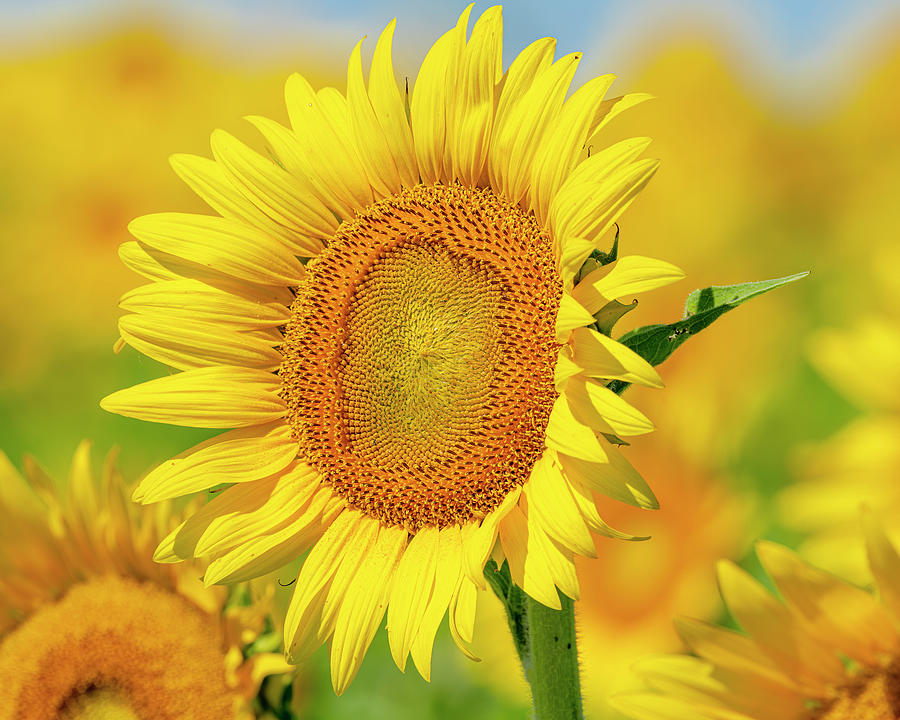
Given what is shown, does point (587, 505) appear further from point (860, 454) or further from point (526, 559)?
point (860, 454)

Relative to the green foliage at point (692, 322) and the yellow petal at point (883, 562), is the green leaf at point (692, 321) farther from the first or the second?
the yellow petal at point (883, 562)

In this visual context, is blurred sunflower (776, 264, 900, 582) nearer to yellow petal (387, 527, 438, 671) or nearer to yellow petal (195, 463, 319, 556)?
yellow petal (387, 527, 438, 671)

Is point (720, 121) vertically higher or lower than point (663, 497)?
higher

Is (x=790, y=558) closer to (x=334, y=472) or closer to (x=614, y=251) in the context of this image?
(x=614, y=251)

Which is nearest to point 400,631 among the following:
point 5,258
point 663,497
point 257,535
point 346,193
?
point 257,535

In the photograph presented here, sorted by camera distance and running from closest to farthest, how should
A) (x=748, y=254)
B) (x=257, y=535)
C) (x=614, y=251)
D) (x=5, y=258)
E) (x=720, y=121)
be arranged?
(x=614, y=251) < (x=257, y=535) < (x=748, y=254) < (x=720, y=121) < (x=5, y=258)

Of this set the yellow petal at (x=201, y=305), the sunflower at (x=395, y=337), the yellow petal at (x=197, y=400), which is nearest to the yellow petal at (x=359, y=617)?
the sunflower at (x=395, y=337)
